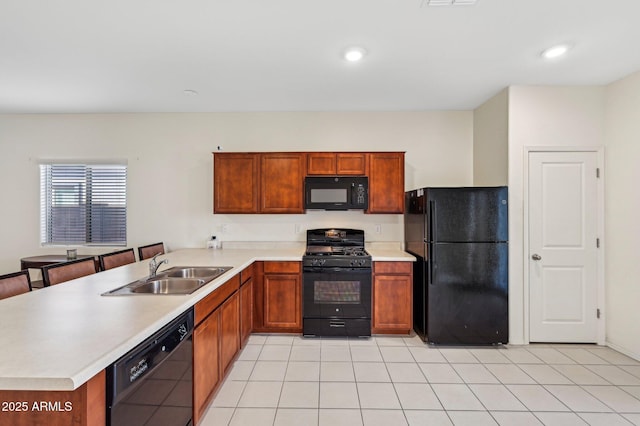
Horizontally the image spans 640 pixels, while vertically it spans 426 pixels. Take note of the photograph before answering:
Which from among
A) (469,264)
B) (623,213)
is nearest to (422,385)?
(469,264)

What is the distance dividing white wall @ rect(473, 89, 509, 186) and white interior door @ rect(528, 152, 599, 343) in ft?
0.89

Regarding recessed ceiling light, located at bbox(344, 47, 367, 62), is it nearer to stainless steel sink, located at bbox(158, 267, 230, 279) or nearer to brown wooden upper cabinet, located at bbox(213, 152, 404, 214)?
brown wooden upper cabinet, located at bbox(213, 152, 404, 214)

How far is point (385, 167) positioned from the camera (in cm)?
353

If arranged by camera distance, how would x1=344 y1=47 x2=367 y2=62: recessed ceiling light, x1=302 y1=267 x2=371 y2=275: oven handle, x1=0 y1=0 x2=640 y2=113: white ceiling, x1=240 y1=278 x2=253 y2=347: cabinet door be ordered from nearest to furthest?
x1=0 y1=0 x2=640 y2=113: white ceiling → x1=344 y1=47 x2=367 y2=62: recessed ceiling light → x1=240 y1=278 x2=253 y2=347: cabinet door → x1=302 y1=267 x2=371 y2=275: oven handle

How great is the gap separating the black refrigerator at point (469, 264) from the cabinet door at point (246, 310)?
186 cm

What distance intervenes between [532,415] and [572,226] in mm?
1982

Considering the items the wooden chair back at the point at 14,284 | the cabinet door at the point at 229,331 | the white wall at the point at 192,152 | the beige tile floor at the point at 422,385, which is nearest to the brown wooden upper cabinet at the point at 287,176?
the white wall at the point at 192,152

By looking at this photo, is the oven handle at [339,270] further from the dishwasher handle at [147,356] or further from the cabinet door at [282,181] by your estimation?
the dishwasher handle at [147,356]

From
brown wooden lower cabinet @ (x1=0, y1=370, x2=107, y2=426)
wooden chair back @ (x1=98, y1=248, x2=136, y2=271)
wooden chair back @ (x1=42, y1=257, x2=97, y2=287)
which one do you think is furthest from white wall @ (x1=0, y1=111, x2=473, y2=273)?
brown wooden lower cabinet @ (x1=0, y1=370, x2=107, y2=426)

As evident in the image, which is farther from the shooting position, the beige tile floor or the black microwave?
the black microwave

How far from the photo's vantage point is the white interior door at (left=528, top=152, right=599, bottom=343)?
306 centimetres

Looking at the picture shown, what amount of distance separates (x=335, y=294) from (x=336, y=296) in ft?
0.08

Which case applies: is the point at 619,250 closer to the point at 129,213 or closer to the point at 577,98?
the point at 577,98

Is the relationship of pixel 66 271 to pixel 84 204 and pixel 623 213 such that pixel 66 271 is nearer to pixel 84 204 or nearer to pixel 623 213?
pixel 84 204
